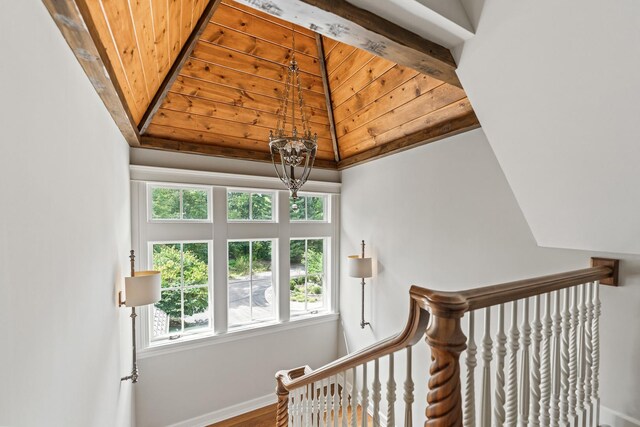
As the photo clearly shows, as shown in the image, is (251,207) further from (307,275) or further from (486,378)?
(486,378)

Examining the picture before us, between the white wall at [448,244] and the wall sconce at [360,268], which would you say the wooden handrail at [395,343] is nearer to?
the white wall at [448,244]

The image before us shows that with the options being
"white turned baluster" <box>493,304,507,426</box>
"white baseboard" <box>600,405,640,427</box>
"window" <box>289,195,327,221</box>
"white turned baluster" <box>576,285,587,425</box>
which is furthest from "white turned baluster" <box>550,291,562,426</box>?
"window" <box>289,195,327,221</box>

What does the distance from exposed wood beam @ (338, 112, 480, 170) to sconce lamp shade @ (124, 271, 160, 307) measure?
2.76m

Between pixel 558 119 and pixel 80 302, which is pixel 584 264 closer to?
pixel 558 119

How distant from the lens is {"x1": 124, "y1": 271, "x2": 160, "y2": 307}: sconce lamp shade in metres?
2.22

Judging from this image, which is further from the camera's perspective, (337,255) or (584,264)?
(337,255)

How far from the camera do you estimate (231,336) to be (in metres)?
3.50

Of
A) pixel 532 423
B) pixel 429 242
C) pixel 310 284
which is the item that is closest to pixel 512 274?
pixel 429 242

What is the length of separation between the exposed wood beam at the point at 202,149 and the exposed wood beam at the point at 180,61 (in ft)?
0.82

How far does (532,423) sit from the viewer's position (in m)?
1.15

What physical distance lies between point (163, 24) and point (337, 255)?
11.2 ft

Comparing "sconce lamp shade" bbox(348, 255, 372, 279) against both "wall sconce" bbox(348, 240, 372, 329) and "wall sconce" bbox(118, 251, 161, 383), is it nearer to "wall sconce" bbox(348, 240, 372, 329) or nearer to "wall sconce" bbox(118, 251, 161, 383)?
"wall sconce" bbox(348, 240, 372, 329)

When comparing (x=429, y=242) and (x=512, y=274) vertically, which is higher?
(x=429, y=242)

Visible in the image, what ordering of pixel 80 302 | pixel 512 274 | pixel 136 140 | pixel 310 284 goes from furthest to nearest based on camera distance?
pixel 310 284 → pixel 136 140 → pixel 512 274 → pixel 80 302
